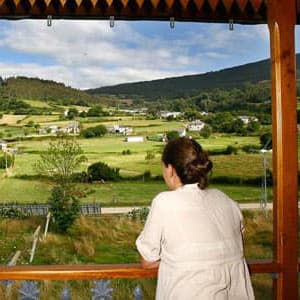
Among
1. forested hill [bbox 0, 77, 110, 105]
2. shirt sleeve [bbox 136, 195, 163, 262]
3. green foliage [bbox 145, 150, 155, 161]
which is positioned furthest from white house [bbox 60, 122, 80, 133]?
shirt sleeve [bbox 136, 195, 163, 262]

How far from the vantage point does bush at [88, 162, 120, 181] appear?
311 centimetres

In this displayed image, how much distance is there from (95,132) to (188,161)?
207 cm

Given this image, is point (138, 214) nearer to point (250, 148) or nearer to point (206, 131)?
point (206, 131)

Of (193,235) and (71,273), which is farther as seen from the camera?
(71,273)

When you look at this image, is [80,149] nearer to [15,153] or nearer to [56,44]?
[15,153]

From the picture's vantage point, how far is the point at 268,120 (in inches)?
126

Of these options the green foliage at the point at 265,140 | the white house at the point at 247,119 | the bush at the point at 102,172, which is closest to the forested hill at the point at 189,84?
the white house at the point at 247,119

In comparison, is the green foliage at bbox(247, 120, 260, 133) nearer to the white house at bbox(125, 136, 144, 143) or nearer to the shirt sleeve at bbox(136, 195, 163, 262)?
the white house at bbox(125, 136, 144, 143)

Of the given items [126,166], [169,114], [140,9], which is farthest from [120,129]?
[140,9]

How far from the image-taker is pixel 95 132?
317 cm

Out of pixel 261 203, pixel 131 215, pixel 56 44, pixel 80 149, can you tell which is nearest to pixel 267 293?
pixel 261 203

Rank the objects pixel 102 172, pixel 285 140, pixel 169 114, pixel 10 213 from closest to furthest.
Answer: pixel 285 140 → pixel 10 213 → pixel 102 172 → pixel 169 114

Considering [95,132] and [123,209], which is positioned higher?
[95,132]

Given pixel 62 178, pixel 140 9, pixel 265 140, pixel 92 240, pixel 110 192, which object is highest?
pixel 140 9
